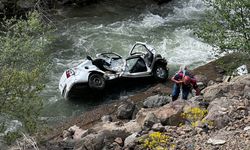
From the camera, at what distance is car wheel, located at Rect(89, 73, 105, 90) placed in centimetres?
1560

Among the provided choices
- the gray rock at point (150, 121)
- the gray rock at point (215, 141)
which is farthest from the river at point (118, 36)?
the gray rock at point (215, 141)

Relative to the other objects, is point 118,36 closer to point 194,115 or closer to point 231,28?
point 231,28

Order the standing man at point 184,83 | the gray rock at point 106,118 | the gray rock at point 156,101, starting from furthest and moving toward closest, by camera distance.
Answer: the gray rock at point 156,101, the gray rock at point 106,118, the standing man at point 184,83

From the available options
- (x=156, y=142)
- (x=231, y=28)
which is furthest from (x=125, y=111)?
(x=156, y=142)

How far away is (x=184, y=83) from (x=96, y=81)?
362 cm

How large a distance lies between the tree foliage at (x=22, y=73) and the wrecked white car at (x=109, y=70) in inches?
154

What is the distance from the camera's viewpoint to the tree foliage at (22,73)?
1055 cm

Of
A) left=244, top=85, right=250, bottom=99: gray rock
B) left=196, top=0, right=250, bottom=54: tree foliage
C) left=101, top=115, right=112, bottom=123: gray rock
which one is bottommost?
left=101, top=115, right=112, bottom=123: gray rock

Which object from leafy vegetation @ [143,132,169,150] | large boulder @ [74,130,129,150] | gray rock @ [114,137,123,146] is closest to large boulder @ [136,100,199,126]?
large boulder @ [74,130,129,150]

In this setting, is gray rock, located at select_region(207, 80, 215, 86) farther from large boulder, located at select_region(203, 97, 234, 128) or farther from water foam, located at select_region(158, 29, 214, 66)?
large boulder, located at select_region(203, 97, 234, 128)

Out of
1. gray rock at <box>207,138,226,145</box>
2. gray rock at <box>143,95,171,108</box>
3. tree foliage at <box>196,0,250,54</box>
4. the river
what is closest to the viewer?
gray rock at <box>207,138,226,145</box>

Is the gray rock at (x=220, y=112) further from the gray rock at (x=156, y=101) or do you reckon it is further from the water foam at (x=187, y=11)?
the water foam at (x=187, y=11)

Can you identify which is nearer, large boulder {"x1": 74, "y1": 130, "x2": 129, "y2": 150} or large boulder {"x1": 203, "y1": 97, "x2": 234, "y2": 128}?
large boulder {"x1": 203, "y1": 97, "x2": 234, "y2": 128}

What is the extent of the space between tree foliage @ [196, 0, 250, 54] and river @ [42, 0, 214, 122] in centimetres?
403
